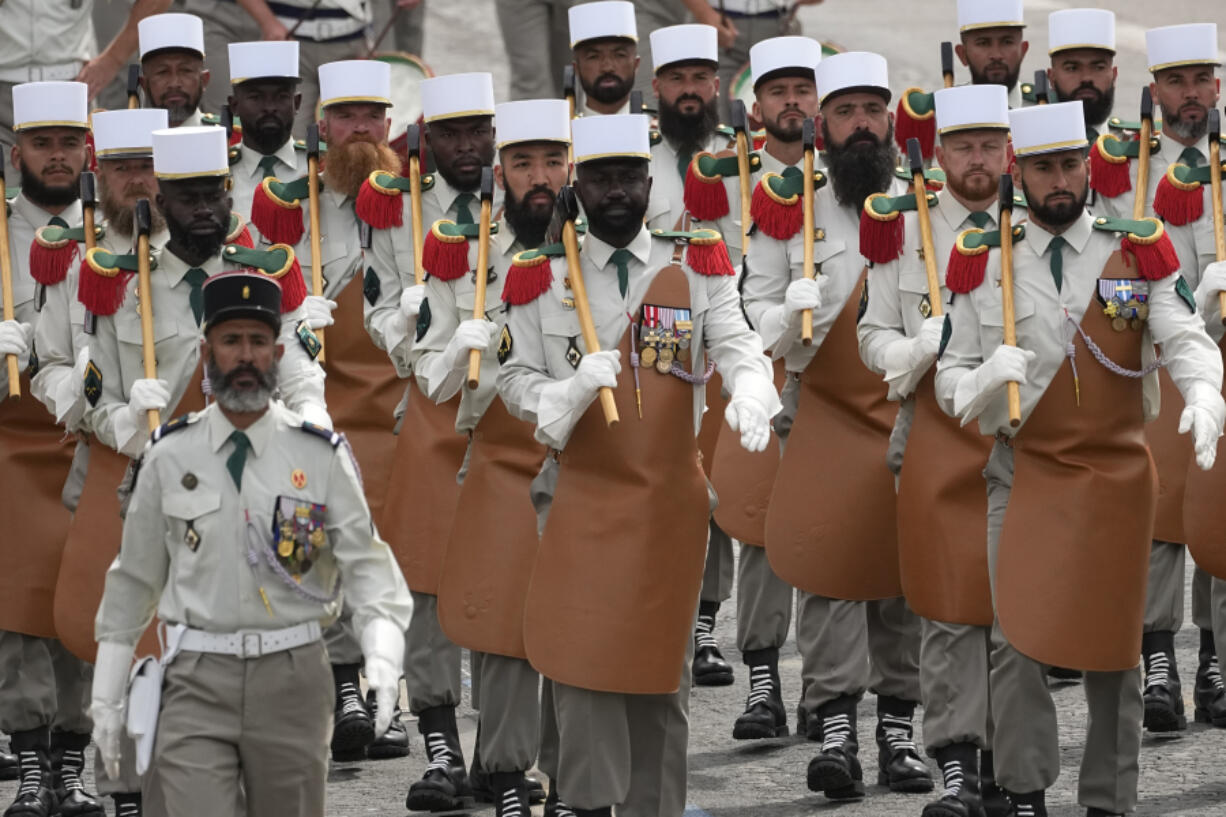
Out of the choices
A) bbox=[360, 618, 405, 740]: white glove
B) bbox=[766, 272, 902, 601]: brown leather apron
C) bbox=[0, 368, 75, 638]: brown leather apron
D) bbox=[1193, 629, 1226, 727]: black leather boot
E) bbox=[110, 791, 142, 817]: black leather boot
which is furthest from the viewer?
bbox=[1193, 629, 1226, 727]: black leather boot

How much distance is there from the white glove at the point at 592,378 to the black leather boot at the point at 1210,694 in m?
3.40

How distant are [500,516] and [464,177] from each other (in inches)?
61.4

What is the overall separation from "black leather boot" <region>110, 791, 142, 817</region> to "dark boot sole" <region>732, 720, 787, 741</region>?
251 cm

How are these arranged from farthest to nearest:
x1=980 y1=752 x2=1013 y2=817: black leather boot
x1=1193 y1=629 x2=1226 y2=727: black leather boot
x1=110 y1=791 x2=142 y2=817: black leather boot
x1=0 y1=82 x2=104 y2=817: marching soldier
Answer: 1. x1=1193 y1=629 x2=1226 y2=727: black leather boot
2. x1=0 y1=82 x2=104 y2=817: marching soldier
3. x1=980 y1=752 x2=1013 y2=817: black leather boot
4. x1=110 y1=791 x2=142 y2=817: black leather boot

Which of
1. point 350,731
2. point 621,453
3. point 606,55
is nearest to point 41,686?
point 350,731

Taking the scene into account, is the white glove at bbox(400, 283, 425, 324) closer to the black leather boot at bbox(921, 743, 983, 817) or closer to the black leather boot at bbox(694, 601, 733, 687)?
the black leather boot at bbox(694, 601, 733, 687)

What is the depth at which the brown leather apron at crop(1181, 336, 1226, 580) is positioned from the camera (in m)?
10.6

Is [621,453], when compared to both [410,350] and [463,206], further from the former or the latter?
[463,206]

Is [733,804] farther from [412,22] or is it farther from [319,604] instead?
[412,22]

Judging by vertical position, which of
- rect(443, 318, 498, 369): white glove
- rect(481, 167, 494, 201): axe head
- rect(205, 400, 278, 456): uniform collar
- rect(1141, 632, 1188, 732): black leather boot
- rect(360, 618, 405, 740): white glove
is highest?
rect(481, 167, 494, 201): axe head

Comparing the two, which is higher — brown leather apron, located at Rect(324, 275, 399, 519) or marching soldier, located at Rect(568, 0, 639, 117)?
marching soldier, located at Rect(568, 0, 639, 117)

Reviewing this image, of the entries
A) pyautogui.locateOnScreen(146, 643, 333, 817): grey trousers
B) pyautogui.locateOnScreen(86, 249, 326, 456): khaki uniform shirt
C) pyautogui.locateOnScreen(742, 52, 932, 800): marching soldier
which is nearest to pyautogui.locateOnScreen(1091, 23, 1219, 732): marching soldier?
pyautogui.locateOnScreen(742, 52, 932, 800): marching soldier

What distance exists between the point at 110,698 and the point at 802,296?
11.6 feet

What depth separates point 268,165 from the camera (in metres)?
11.8
